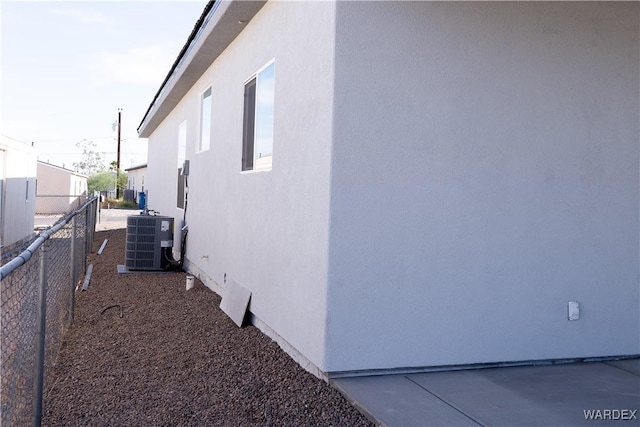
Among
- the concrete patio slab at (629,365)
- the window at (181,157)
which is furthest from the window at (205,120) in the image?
the concrete patio slab at (629,365)

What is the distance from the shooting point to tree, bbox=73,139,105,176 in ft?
255

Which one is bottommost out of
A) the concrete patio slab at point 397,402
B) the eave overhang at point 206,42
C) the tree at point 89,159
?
the concrete patio slab at point 397,402

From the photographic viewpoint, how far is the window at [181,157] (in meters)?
11.8

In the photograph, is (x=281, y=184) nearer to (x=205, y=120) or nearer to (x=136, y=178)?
(x=205, y=120)

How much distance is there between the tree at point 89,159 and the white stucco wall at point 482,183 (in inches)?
3062

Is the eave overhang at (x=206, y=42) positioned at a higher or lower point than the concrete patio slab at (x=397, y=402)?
higher

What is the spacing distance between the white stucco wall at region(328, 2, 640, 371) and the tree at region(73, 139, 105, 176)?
77.8 m

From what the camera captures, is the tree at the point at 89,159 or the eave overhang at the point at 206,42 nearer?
the eave overhang at the point at 206,42

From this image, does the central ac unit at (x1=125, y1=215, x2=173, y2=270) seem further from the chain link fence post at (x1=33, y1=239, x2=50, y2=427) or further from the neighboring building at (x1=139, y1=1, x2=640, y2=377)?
the chain link fence post at (x1=33, y1=239, x2=50, y2=427)

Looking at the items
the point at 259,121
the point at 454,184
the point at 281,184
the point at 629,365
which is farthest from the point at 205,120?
the point at 629,365

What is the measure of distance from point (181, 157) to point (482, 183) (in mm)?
8427

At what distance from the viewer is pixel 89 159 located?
7838cm

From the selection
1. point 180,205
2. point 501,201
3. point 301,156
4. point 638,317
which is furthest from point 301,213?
point 180,205

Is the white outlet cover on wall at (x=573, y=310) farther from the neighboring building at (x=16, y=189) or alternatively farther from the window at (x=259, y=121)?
the neighboring building at (x=16, y=189)
